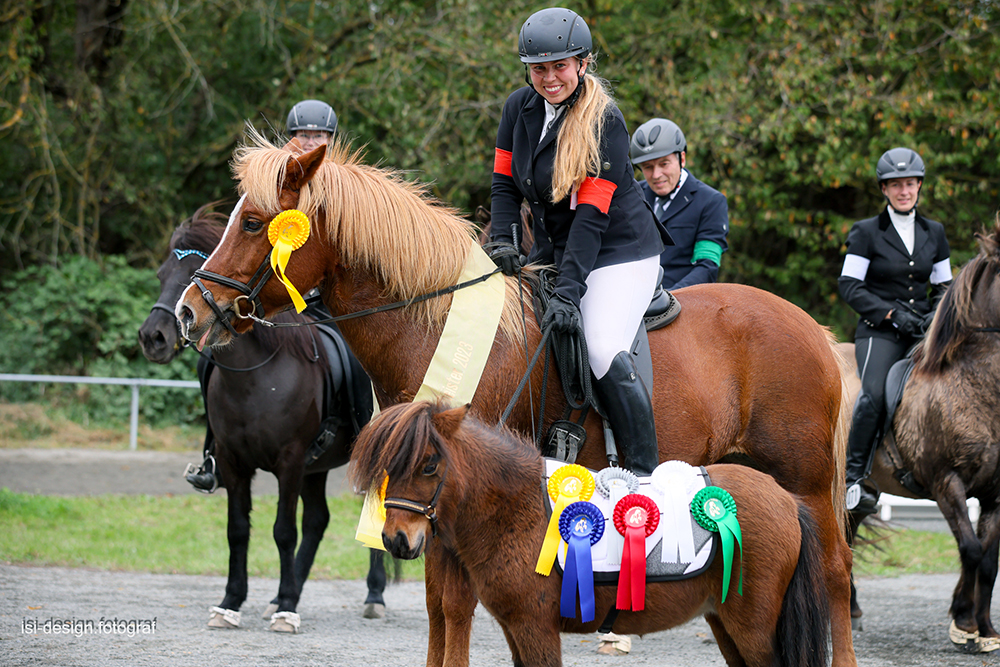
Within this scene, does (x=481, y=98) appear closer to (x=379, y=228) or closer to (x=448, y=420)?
(x=379, y=228)

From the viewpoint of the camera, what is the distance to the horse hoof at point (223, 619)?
571cm

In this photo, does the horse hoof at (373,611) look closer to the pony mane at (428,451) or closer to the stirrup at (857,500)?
the stirrup at (857,500)

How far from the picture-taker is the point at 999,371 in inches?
233

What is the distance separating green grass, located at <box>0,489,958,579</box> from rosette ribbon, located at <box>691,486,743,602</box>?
396 cm

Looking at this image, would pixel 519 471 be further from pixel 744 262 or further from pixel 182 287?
pixel 744 262

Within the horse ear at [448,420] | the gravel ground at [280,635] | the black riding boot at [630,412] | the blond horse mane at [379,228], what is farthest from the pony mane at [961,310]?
the horse ear at [448,420]

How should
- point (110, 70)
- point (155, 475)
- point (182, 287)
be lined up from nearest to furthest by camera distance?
point (182, 287), point (155, 475), point (110, 70)

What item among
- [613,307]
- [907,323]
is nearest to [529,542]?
[613,307]

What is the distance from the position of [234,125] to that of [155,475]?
6.44 meters

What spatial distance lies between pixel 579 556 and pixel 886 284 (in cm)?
448

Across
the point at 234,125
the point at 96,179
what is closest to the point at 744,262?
the point at 234,125

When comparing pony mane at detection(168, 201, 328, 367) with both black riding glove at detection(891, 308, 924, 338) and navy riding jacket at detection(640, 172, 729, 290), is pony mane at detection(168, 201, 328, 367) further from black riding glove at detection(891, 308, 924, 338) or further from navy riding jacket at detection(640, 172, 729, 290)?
black riding glove at detection(891, 308, 924, 338)

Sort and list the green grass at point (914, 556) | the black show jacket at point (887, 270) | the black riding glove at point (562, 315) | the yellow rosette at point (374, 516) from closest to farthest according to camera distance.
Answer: the yellow rosette at point (374, 516)
the black riding glove at point (562, 315)
the black show jacket at point (887, 270)
the green grass at point (914, 556)

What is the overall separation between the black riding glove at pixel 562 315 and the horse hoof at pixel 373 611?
351 cm
